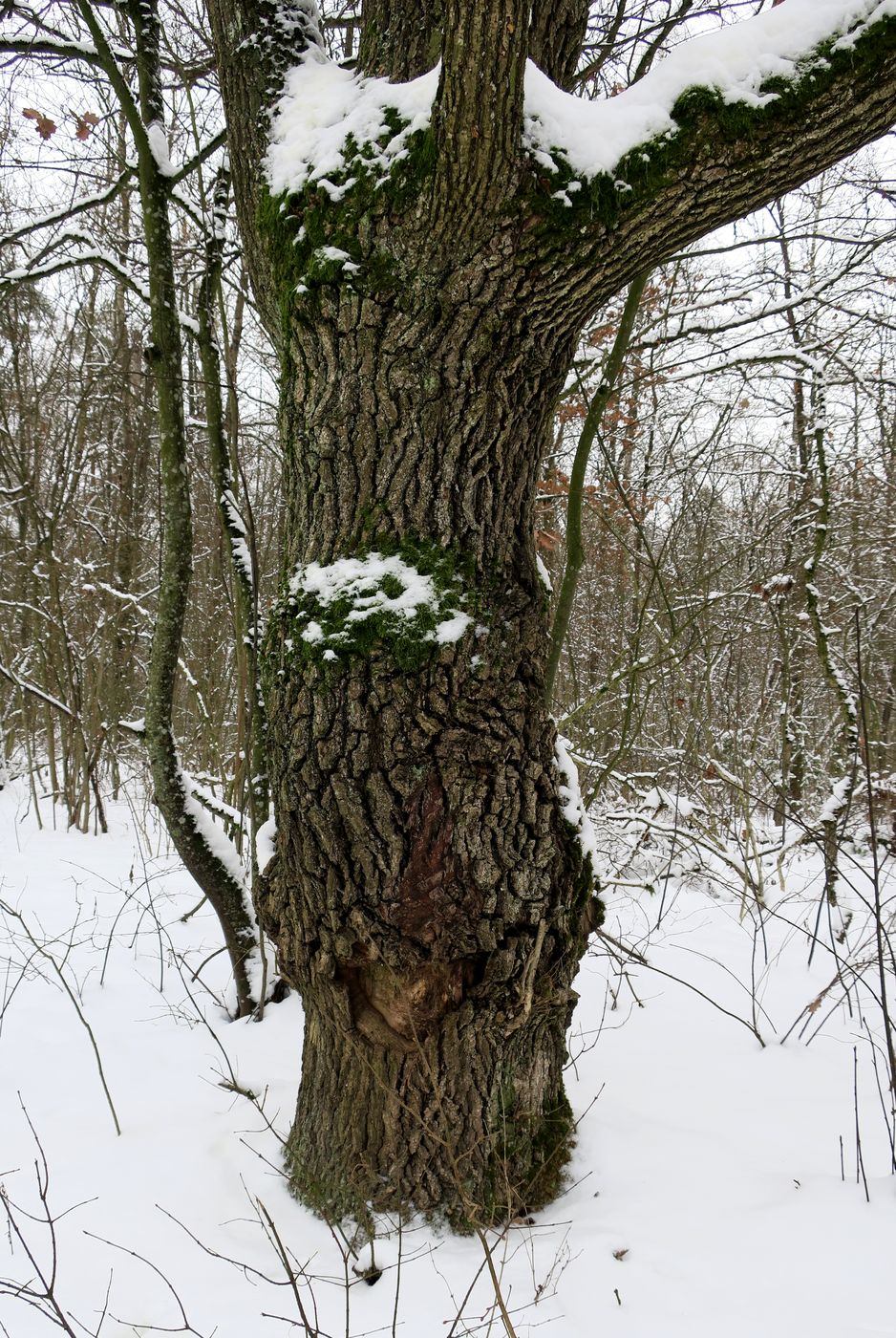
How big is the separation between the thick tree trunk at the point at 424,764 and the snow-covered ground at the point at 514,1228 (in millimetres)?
179

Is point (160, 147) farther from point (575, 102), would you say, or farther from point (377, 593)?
point (377, 593)

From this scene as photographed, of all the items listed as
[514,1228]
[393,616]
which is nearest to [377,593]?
[393,616]

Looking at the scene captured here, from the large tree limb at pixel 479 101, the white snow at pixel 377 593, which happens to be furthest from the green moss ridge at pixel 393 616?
the large tree limb at pixel 479 101

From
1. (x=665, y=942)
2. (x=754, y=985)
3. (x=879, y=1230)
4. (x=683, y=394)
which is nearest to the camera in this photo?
(x=879, y=1230)

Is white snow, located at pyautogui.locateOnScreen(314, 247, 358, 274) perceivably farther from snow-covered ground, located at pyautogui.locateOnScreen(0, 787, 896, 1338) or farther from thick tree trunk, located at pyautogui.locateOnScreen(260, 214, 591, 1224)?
snow-covered ground, located at pyautogui.locateOnScreen(0, 787, 896, 1338)

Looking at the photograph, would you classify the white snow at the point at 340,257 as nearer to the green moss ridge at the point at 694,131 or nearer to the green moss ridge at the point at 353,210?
the green moss ridge at the point at 353,210

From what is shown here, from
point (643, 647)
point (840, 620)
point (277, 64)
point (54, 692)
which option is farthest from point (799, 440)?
point (54, 692)

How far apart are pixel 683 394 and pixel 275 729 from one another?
14.3 feet

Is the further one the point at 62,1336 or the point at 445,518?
the point at 445,518

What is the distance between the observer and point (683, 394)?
504cm

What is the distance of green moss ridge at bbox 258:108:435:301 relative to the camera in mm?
1669

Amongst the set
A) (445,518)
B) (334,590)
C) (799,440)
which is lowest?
(334,590)

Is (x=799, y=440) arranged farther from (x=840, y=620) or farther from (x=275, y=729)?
(x=275, y=729)

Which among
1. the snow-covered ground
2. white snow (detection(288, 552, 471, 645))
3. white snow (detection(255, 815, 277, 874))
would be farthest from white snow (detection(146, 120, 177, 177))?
the snow-covered ground
